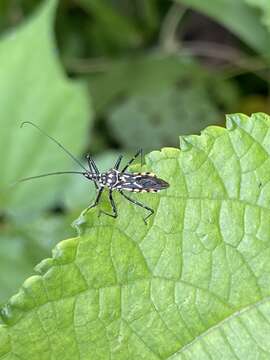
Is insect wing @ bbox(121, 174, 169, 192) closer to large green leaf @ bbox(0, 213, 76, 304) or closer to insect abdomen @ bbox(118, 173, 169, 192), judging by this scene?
insect abdomen @ bbox(118, 173, 169, 192)

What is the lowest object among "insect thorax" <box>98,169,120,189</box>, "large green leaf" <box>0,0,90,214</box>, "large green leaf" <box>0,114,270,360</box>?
"large green leaf" <box>0,114,270,360</box>

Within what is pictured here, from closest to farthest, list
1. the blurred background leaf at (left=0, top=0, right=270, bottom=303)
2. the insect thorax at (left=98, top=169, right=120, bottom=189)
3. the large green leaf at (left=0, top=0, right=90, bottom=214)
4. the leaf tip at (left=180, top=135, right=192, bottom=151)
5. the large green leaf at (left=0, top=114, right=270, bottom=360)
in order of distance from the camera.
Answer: the large green leaf at (left=0, top=114, right=270, bottom=360) → the leaf tip at (left=180, top=135, right=192, bottom=151) → the insect thorax at (left=98, top=169, right=120, bottom=189) → the large green leaf at (left=0, top=0, right=90, bottom=214) → the blurred background leaf at (left=0, top=0, right=270, bottom=303)

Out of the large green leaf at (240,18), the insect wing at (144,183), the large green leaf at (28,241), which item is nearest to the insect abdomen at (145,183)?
the insect wing at (144,183)

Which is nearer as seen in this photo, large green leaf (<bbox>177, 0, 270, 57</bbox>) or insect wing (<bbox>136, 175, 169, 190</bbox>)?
insect wing (<bbox>136, 175, 169, 190</bbox>)

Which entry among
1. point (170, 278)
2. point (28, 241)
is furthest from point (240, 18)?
point (170, 278)

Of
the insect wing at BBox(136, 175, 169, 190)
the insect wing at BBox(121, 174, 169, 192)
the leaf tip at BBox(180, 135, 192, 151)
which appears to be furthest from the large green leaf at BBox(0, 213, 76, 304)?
the leaf tip at BBox(180, 135, 192, 151)

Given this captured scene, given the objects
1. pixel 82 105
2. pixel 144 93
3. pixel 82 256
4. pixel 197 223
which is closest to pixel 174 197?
pixel 197 223

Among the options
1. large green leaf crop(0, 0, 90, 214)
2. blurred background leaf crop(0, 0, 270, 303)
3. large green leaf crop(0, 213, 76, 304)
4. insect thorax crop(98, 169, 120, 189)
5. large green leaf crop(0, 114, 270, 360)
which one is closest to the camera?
large green leaf crop(0, 114, 270, 360)
